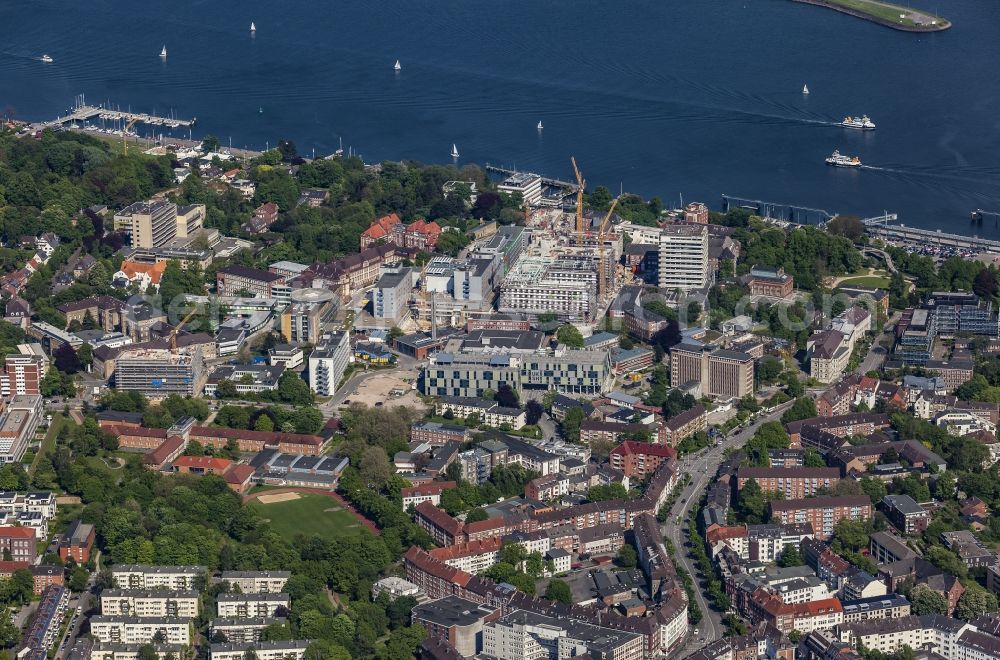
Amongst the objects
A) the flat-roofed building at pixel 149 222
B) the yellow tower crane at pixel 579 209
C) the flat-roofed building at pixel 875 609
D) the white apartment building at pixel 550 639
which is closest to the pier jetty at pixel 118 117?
the flat-roofed building at pixel 149 222

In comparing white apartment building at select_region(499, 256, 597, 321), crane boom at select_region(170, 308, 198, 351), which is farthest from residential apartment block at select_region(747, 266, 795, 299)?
crane boom at select_region(170, 308, 198, 351)

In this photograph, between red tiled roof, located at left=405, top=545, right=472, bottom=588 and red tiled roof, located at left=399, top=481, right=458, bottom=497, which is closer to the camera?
red tiled roof, located at left=405, top=545, right=472, bottom=588

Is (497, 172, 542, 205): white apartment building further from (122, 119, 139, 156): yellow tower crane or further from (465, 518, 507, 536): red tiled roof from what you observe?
(465, 518, 507, 536): red tiled roof

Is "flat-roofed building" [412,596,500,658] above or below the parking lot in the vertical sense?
below

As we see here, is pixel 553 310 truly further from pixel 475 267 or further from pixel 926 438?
pixel 926 438

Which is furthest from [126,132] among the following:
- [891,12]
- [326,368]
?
[891,12]

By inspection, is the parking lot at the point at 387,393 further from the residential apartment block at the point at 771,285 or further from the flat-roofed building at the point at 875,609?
the flat-roofed building at the point at 875,609

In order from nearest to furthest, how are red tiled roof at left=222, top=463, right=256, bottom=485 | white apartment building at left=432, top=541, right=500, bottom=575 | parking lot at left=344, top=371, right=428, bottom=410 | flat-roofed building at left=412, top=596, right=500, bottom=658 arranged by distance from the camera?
flat-roofed building at left=412, top=596, right=500, bottom=658 < white apartment building at left=432, top=541, right=500, bottom=575 < red tiled roof at left=222, top=463, right=256, bottom=485 < parking lot at left=344, top=371, right=428, bottom=410

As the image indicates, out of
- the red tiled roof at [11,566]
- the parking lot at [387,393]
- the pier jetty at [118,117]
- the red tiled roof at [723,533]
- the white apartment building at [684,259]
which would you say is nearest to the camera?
the red tiled roof at [11,566]
